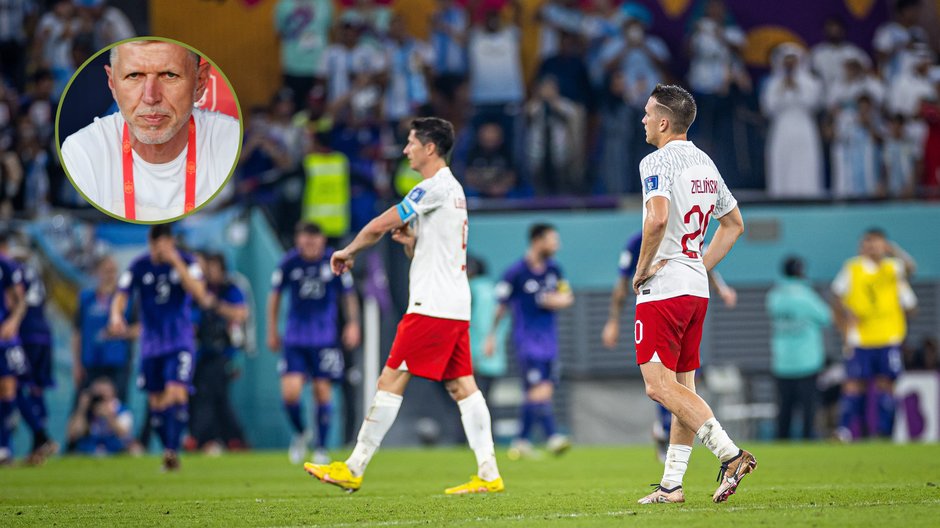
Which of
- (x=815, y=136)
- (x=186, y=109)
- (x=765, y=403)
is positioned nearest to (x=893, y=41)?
(x=815, y=136)

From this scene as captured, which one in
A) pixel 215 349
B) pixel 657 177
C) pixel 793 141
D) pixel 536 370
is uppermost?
pixel 793 141

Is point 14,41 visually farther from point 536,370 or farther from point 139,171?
point 139,171

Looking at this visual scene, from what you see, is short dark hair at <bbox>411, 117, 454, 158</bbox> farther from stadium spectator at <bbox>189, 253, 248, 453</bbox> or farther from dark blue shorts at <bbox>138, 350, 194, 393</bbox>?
stadium spectator at <bbox>189, 253, 248, 453</bbox>

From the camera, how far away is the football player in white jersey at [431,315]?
942 cm

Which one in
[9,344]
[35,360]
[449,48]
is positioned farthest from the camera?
[449,48]

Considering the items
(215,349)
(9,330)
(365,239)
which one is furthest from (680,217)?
(215,349)

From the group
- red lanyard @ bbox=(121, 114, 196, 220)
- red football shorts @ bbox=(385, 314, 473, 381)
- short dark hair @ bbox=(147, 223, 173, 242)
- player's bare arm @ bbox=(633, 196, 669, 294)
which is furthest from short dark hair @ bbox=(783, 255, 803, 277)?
red lanyard @ bbox=(121, 114, 196, 220)

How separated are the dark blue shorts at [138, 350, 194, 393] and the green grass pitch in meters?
0.88

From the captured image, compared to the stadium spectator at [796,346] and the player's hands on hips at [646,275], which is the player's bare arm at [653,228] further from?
the stadium spectator at [796,346]

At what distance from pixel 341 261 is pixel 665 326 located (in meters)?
2.20

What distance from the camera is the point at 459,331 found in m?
9.55

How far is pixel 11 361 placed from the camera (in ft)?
53.0

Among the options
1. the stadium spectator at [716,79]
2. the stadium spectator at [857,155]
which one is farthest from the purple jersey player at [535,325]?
the stadium spectator at [857,155]

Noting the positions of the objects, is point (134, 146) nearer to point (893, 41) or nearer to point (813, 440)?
point (813, 440)
